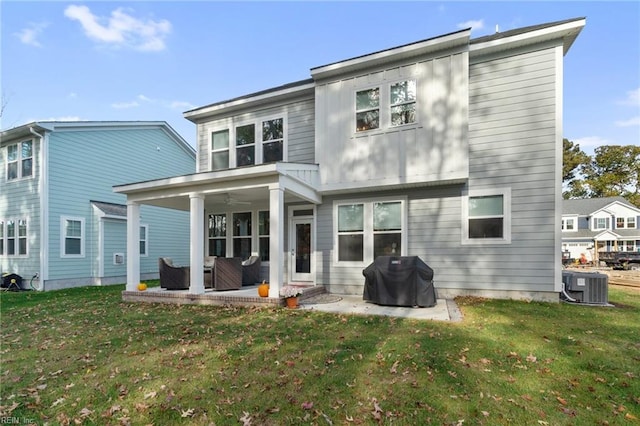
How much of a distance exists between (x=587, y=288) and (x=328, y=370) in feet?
22.9

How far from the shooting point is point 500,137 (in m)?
7.68

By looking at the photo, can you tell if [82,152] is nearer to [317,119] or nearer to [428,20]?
[317,119]

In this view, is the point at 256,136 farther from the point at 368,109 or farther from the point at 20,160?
the point at 20,160

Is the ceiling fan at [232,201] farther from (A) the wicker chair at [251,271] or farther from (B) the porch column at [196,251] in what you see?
(A) the wicker chair at [251,271]

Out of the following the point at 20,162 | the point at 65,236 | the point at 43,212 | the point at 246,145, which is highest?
the point at 246,145

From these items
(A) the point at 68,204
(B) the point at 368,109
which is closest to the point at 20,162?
(A) the point at 68,204

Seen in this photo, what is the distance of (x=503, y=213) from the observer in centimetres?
763

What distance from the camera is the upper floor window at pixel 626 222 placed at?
29547 mm

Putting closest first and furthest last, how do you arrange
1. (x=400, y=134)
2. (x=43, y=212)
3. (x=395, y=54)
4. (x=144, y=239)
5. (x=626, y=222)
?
(x=395, y=54)
(x=400, y=134)
(x=43, y=212)
(x=144, y=239)
(x=626, y=222)

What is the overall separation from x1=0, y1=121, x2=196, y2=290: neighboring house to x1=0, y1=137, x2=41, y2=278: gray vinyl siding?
0.12 feet

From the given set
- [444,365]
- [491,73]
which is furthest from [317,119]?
[444,365]

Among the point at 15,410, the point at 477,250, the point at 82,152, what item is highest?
the point at 82,152

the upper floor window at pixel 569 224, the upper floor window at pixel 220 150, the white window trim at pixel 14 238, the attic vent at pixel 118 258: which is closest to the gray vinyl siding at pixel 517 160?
the upper floor window at pixel 220 150

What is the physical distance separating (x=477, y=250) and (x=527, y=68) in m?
4.38
